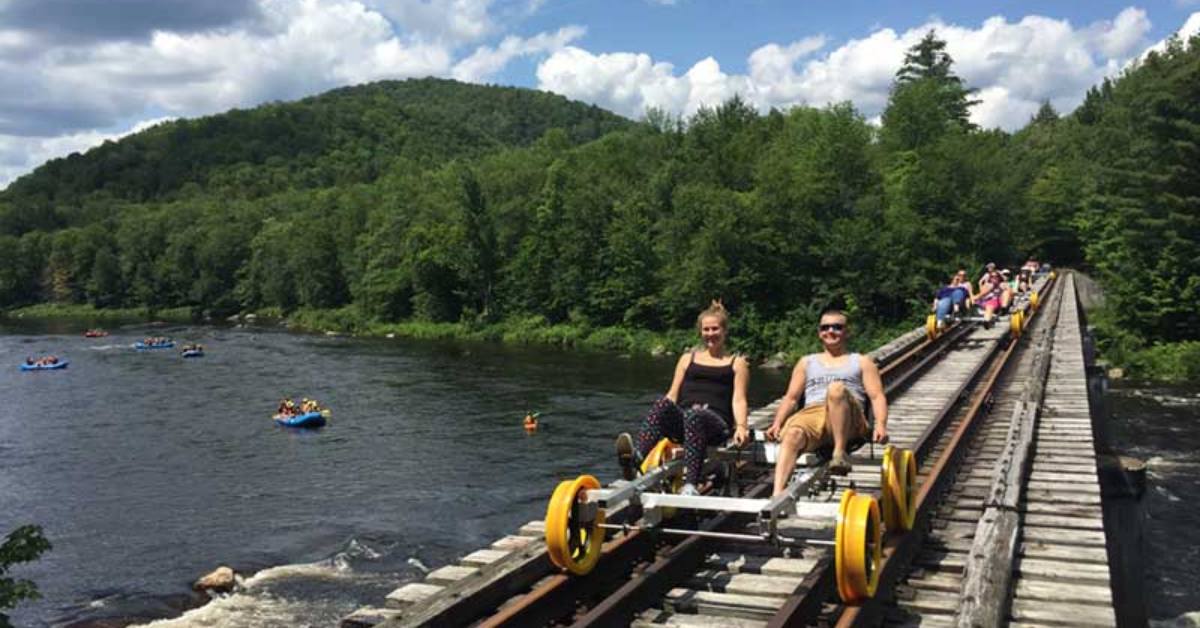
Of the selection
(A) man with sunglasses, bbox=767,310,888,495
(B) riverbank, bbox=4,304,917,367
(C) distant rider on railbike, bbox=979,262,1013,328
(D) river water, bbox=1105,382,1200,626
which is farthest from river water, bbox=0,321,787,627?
(D) river water, bbox=1105,382,1200,626

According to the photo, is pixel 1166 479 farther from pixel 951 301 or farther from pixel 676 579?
pixel 676 579

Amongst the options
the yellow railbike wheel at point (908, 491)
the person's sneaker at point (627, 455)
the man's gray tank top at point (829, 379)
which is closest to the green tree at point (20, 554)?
the person's sneaker at point (627, 455)

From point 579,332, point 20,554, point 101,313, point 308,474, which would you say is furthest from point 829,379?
point 101,313

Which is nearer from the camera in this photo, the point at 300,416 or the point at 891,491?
the point at 891,491

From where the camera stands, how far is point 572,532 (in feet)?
19.8

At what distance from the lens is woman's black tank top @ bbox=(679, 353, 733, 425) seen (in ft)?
23.9

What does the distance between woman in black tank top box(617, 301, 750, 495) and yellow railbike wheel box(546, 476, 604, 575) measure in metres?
1.04

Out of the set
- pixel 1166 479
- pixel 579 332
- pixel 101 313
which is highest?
pixel 101 313

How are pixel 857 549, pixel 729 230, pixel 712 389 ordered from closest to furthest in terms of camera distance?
1. pixel 857 549
2. pixel 712 389
3. pixel 729 230

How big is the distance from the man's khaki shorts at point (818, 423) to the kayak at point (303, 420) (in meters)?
24.3

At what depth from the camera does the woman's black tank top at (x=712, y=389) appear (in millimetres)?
7285

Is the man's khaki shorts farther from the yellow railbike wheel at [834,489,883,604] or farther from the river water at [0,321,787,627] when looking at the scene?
the river water at [0,321,787,627]

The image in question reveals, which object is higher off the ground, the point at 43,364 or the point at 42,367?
the point at 43,364

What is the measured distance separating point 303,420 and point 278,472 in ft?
17.9
